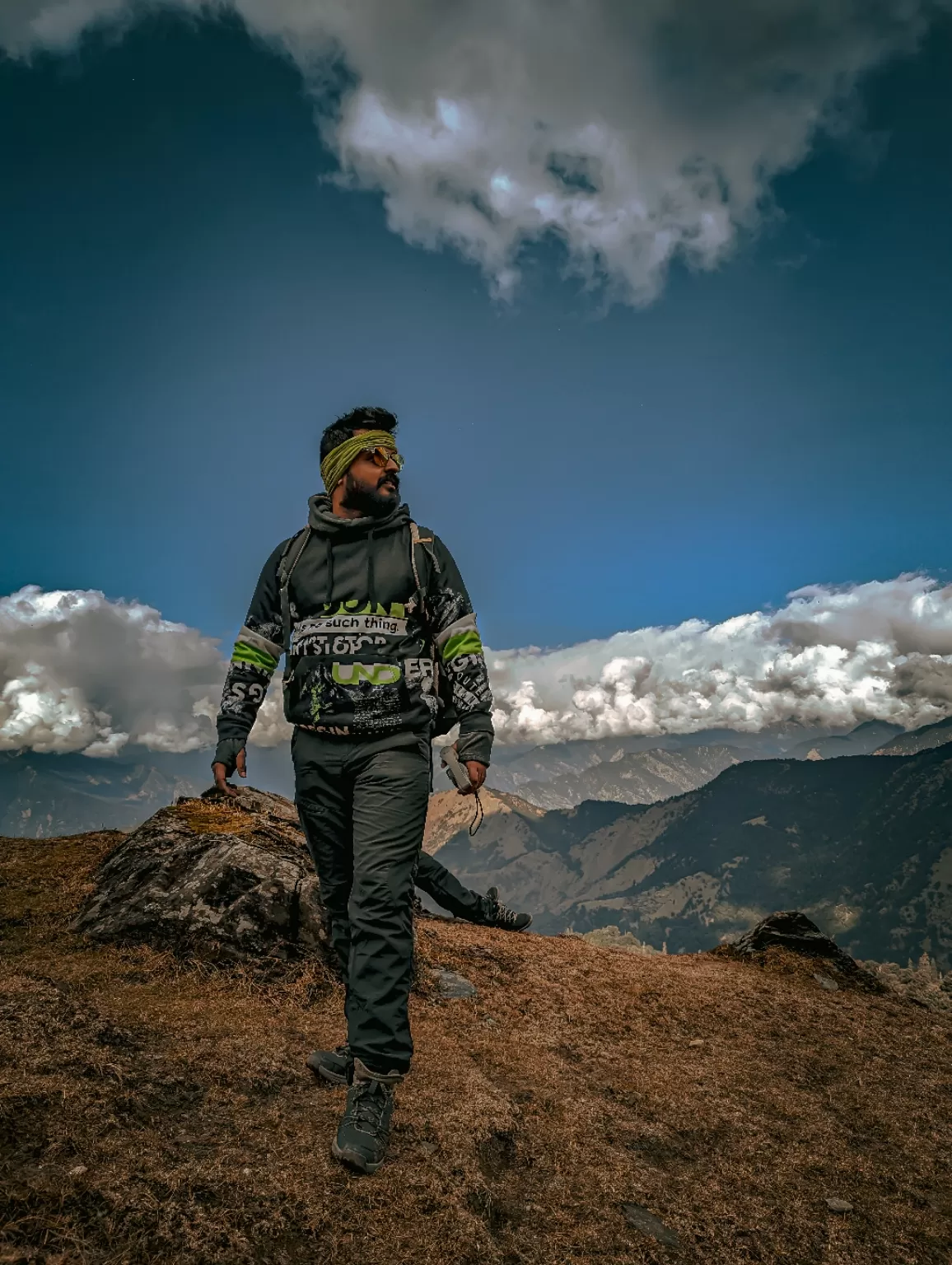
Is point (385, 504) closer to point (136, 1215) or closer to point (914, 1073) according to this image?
point (136, 1215)

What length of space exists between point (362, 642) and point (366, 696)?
40 cm

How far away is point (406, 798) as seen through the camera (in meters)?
4.38

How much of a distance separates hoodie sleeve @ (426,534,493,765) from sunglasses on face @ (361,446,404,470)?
86 cm

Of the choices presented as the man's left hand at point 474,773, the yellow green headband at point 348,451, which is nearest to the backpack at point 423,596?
the man's left hand at point 474,773

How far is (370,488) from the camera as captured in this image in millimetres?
5062

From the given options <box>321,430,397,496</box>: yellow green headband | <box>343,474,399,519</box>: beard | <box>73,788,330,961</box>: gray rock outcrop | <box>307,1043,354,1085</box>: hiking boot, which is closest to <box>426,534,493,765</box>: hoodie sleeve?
<box>343,474,399,519</box>: beard

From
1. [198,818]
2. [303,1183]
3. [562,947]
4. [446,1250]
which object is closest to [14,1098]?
[303,1183]

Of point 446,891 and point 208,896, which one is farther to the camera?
point 446,891

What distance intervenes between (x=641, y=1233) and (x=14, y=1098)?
314 cm

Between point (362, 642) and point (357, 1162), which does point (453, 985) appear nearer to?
point (357, 1162)

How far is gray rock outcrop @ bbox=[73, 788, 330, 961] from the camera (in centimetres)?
662

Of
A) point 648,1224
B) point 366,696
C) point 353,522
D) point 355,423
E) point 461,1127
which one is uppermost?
point 355,423

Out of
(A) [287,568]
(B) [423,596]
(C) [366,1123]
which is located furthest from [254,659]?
(C) [366,1123]

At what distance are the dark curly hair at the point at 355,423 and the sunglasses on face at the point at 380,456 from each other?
1.35 feet
